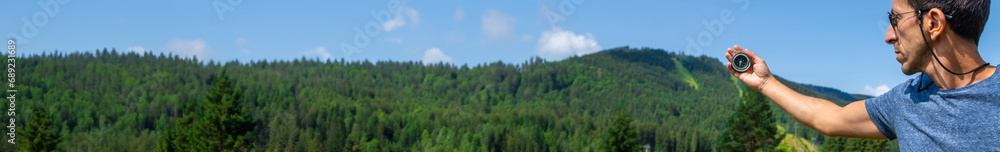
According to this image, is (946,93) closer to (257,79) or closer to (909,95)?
(909,95)

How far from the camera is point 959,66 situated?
165 centimetres

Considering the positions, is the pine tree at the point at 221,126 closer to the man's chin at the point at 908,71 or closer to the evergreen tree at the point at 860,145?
the evergreen tree at the point at 860,145

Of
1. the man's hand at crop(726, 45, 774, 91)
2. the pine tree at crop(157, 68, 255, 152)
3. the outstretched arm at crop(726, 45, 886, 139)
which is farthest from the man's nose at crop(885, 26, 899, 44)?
the pine tree at crop(157, 68, 255, 152)

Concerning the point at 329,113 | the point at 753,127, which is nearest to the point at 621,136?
the point at 753,127

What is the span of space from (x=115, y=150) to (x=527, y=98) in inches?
4937

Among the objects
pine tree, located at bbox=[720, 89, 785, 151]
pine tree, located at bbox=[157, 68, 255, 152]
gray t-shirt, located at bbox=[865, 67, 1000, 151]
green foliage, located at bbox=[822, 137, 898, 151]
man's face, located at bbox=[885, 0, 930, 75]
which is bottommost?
green foliage, located at bbox=[822, 137, 898, 151]

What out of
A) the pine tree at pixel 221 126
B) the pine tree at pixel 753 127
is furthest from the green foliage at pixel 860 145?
the pine tree at pixel 221 126

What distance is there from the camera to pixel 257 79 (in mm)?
165875

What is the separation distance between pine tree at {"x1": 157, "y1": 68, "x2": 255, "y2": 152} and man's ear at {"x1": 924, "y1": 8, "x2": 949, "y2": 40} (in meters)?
33.7

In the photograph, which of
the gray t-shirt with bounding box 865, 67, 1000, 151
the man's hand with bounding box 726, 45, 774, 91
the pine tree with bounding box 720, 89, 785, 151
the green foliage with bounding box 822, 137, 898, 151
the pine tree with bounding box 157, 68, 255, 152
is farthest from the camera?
the green foliage with bounding box 822, 137, 898, 151

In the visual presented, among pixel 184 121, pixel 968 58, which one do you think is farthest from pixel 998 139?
pixel 184 121

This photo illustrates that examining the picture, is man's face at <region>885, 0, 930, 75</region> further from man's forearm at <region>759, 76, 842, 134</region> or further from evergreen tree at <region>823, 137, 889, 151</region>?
evergreen tree at <region>823, 137, 889, 151</region>

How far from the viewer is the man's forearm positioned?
87.1 inches

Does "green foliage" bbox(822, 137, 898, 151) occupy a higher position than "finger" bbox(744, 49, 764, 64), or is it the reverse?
"finger" bbox(744, 49, 764, 64)
